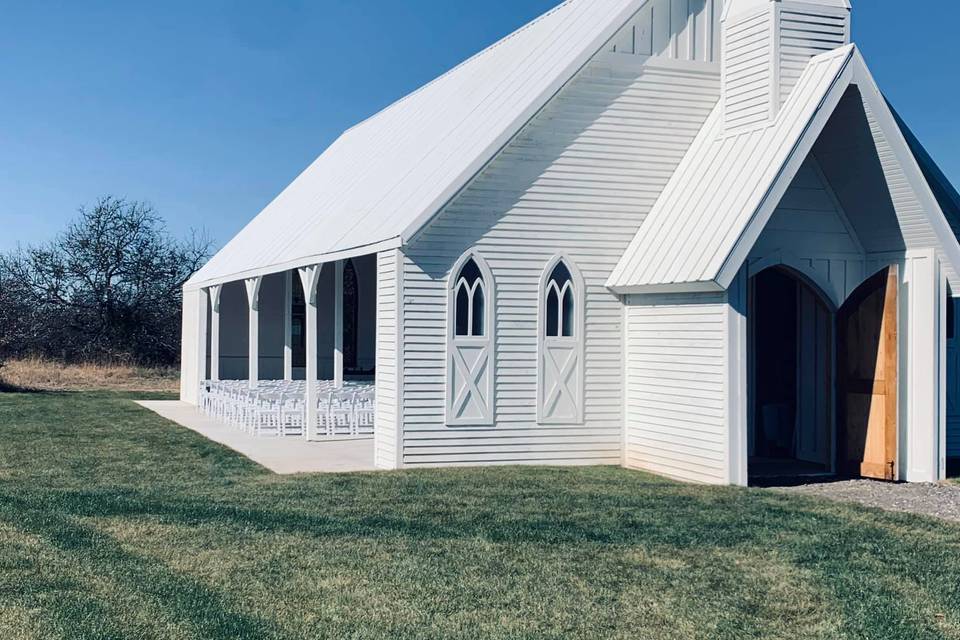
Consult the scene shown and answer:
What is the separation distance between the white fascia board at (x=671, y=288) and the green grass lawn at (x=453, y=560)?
98.6 inches

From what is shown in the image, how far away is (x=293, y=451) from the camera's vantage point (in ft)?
59.7

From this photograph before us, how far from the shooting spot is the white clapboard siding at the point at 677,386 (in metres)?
14.7

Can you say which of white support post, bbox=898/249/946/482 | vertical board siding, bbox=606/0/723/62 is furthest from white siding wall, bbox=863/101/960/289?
vertical board siding, bbox=606/0/723/62

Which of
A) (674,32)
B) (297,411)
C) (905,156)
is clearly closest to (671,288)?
(905,156)

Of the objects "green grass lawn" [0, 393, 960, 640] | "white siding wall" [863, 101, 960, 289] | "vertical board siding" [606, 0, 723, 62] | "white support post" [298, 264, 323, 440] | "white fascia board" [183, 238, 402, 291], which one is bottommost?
"green grass lawn" [0, 393, 960, 640]

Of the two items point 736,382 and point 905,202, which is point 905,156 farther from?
point 736,382

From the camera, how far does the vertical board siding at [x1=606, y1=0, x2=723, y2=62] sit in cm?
1723

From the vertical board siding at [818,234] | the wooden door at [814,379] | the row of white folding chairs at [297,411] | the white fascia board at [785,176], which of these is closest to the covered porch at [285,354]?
the row of white folding chairs at [297,411]

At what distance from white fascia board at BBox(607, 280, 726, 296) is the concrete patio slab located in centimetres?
439

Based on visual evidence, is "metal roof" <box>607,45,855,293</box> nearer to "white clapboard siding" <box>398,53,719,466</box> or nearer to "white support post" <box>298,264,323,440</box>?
"white clapboard siding" <box>398,53,719,466</box>

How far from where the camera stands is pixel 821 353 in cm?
1691

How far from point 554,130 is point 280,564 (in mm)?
8970

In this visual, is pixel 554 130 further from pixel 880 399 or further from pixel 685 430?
pixel 880 399

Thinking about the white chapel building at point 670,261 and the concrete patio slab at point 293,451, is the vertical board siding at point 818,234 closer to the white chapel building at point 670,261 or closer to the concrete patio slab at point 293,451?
the white chapel building at point 670,261
